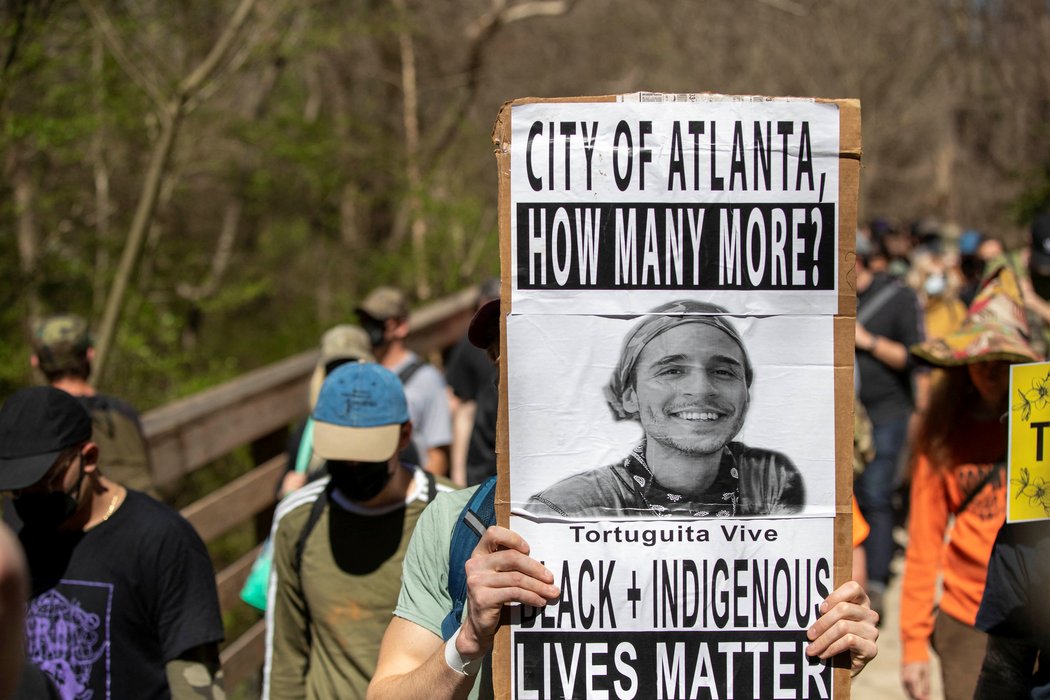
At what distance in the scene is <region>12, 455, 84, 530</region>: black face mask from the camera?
3.26m

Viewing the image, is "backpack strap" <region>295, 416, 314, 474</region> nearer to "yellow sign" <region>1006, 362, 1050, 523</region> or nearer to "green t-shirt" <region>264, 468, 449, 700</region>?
"green t-shirt" <region>264, 468, 449, 700</region>

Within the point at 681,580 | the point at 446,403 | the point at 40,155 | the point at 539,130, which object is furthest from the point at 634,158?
the point at 40,155

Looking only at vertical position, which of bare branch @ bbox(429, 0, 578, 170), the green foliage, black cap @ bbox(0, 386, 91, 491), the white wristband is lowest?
the white wristband

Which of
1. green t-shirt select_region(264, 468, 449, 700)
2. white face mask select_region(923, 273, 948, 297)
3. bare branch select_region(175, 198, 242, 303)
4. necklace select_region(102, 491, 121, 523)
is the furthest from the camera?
bare branch select_region(175, 198, 242, 303)

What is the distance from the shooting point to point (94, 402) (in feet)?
15.1

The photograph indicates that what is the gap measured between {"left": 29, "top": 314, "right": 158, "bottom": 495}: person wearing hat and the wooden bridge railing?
1.48 ft

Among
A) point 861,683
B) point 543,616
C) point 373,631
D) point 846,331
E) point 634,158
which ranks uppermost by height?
point 634,158

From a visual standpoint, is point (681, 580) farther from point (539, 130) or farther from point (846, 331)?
point (539, 130)

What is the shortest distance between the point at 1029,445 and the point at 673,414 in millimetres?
1116

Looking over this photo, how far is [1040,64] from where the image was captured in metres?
14.8

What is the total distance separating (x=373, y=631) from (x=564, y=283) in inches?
67.0

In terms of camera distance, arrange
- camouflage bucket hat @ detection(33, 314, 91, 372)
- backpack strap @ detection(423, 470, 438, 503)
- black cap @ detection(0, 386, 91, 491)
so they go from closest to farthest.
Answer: black cap @ detection(0, 386, 91, 491) < backpack strap @ detection(423, 470, 438, 503) < camouflage bucket hat @ detection(33, 314, 91, 372)

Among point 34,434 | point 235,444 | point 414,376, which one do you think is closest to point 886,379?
point 414,376

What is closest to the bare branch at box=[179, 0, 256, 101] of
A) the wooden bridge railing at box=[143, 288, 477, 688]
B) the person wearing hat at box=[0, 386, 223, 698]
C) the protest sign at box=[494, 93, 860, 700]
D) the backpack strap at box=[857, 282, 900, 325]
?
the wooden bridge railing at box=[143, 288, 477, 688]
